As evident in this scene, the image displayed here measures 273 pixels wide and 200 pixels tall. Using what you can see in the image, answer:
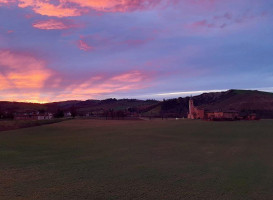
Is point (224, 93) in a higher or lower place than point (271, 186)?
higher

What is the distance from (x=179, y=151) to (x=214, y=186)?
3849 millimetres

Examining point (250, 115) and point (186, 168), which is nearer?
point (186, 168)

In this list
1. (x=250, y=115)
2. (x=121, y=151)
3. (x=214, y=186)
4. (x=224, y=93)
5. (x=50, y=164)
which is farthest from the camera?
(x=224, y=93)

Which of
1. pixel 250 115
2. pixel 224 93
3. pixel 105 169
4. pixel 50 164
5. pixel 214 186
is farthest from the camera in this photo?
pixel 224 93

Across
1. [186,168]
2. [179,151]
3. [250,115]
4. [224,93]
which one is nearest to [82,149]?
[179,151]

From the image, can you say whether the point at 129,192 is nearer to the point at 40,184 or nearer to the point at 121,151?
the point at 40,184

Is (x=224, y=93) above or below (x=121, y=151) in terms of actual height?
above

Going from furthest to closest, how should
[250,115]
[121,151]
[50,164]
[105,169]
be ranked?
[250,115]
[121,151]
[50,164]
[105,169]

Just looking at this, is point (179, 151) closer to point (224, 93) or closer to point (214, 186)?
point (214, 186)

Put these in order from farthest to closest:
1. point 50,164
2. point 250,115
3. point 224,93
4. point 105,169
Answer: point 224,93, point 250,115, point 50,164, point 105,169

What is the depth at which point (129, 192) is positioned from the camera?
503 centimetres

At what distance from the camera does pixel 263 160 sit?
7.62m

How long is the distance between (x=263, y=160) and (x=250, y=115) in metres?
18.3

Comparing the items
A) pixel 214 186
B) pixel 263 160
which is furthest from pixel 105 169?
pixel 263 160
